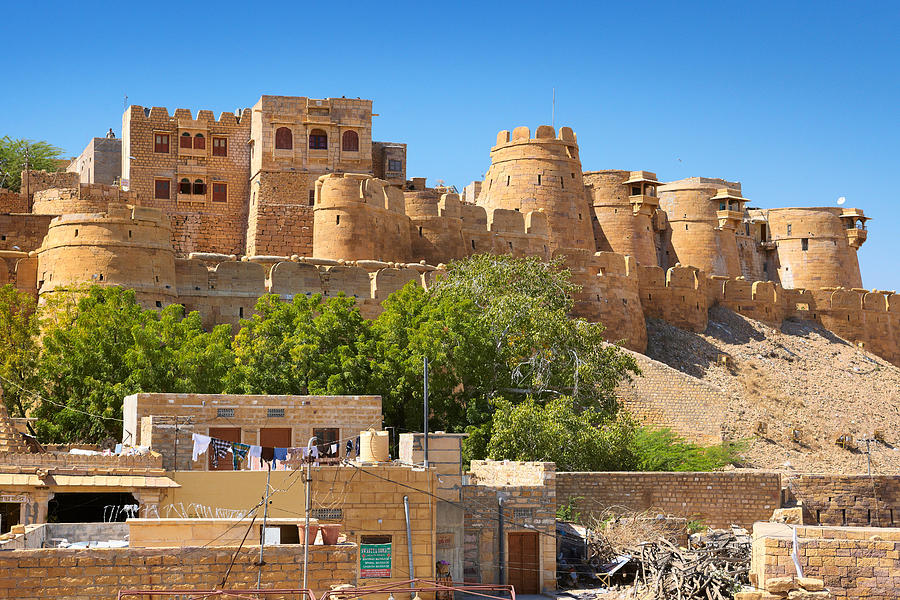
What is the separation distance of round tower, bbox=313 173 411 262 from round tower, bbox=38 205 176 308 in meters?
7.13

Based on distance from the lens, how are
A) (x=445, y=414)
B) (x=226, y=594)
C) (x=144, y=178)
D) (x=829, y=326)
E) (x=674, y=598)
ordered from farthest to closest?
(x=829, y=326)
(x=144, y=178)
(x=445, y=414)
(x=674, y=598)
(x=226, y=594)

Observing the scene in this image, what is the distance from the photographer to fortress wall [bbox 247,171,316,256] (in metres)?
36.6

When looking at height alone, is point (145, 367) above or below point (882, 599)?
above

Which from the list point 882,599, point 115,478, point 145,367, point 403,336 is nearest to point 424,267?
point 403,336

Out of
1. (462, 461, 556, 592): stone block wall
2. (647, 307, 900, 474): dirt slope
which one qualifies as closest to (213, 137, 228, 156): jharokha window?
Answer: (647, 307, 900, 474): dirt slope

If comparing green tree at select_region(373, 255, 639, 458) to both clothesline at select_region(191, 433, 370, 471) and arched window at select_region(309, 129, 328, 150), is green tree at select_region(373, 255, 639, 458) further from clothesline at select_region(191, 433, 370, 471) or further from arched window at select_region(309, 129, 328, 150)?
arched window at select_region(309, 129, 328, 150)

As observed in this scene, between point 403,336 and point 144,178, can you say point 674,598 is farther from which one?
point 144,178

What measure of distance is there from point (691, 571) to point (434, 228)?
22.7 m

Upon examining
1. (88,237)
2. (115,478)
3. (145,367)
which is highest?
(88,237)

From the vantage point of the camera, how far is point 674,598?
14938 millimetres

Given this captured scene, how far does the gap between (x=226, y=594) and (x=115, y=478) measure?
5.48m

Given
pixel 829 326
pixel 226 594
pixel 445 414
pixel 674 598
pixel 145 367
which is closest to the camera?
pixel 226 594

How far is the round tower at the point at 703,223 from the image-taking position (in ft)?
167

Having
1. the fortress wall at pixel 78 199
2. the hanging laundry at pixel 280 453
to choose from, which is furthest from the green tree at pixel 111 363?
the hanging laundry at pixel 280 453
